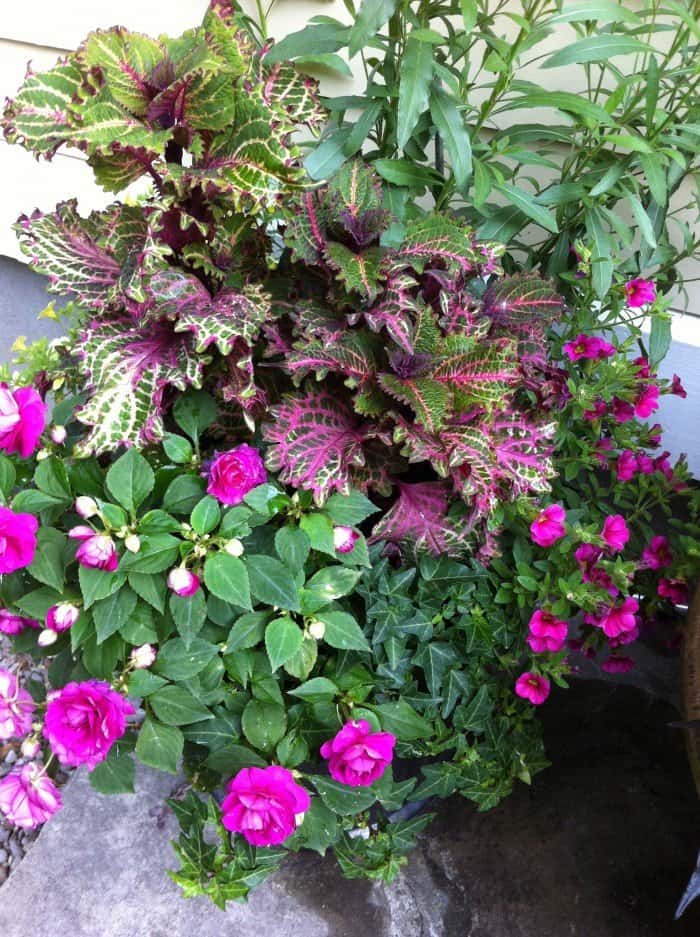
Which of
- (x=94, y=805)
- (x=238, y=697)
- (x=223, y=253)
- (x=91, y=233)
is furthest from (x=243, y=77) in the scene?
(x=94, y=805)

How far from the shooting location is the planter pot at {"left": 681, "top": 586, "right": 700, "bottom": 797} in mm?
1148

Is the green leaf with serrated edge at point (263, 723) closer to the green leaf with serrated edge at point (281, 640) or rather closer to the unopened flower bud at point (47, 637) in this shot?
the green leaf with serrated edge at point (281, 640)

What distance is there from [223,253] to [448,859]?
1.17m

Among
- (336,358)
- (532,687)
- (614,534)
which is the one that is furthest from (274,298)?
(532,687)

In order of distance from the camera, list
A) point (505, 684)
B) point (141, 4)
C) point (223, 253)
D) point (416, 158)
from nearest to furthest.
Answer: point (223, 253), point (505, 684), point (416, 158), point (141, 4)

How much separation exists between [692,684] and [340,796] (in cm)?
57

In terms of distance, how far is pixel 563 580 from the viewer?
1226mm

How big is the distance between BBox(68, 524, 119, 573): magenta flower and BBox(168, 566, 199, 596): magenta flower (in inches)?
3.2

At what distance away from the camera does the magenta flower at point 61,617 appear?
101 centimetres

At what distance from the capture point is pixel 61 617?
39.6 inches

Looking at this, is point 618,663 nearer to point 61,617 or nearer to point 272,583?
point 272,583

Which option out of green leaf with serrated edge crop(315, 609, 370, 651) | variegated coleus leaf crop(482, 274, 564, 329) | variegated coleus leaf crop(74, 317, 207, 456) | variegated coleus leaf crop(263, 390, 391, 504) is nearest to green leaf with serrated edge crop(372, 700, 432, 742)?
green leaf with serrated edge crop(315, 609, 370, 651)

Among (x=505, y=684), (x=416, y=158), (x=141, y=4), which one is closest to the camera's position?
(x=505, y=684)

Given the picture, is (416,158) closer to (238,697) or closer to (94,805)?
(238,697)
